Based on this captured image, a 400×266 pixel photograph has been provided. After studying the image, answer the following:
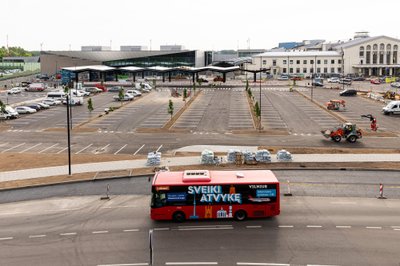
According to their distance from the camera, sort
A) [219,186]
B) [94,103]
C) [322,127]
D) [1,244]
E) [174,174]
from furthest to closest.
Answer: [94,103]
[322,127]
[174,174]
[219,186]
[1,244]

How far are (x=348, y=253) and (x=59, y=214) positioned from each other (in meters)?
14.8

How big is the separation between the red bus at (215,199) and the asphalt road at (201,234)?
497mm

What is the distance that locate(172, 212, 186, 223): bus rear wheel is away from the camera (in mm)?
21859

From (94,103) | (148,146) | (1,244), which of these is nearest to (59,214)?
(1,244)

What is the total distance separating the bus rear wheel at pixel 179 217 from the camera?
21859 mm

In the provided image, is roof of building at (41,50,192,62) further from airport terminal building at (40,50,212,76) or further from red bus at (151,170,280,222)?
red bus at (151,170,280,222)

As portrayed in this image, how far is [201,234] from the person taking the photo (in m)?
20.4

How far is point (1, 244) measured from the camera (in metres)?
20.0

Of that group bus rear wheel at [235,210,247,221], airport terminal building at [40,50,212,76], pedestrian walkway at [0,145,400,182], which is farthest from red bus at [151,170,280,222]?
airport terminal building at [40,50,212,76]

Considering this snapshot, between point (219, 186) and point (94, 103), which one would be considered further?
point (94, 103)

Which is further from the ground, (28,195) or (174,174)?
(174,174)

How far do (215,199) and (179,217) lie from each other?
1.97 meters

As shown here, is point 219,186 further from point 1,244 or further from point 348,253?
point 1,244

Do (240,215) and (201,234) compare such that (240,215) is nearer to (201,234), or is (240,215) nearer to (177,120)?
(201,234)
